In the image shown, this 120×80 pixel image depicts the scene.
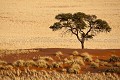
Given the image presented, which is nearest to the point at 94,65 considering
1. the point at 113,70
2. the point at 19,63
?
the point at 113,70

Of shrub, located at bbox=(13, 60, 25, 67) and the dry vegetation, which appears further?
shrub, located at bbox=(13, 60, 25, 67)

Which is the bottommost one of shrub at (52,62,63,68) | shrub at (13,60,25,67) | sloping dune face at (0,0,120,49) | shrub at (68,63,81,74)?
shrub at (68,63,81,74)

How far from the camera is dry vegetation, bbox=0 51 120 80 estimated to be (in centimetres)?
1872

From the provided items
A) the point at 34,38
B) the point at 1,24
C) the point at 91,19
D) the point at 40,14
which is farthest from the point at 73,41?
the point at 40,14

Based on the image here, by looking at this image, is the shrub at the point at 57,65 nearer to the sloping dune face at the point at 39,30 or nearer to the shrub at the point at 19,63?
the shrub at the point at 19,63

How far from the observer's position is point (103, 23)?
28.4 m

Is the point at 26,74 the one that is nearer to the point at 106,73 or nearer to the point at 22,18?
the point at 106,73

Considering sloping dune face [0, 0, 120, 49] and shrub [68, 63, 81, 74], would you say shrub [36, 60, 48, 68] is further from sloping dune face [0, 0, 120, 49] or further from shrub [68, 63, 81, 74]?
sloping dune face [0, 0, 120, 49]

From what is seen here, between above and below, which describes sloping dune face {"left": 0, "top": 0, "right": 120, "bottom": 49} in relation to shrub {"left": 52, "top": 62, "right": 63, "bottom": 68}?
above

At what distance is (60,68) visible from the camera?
20578 millimetres

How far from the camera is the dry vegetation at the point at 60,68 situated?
18.7 meters

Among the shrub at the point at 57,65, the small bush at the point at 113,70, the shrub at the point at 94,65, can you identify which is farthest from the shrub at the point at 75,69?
the small bush at the point at 113,70

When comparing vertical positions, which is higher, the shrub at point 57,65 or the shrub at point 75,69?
the shrub at point 57,65

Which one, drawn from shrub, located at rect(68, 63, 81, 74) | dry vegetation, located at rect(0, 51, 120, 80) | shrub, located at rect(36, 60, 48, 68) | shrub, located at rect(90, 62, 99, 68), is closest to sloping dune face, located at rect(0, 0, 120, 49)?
dry vegetation, located at rect(0, 51, 120, 80)
